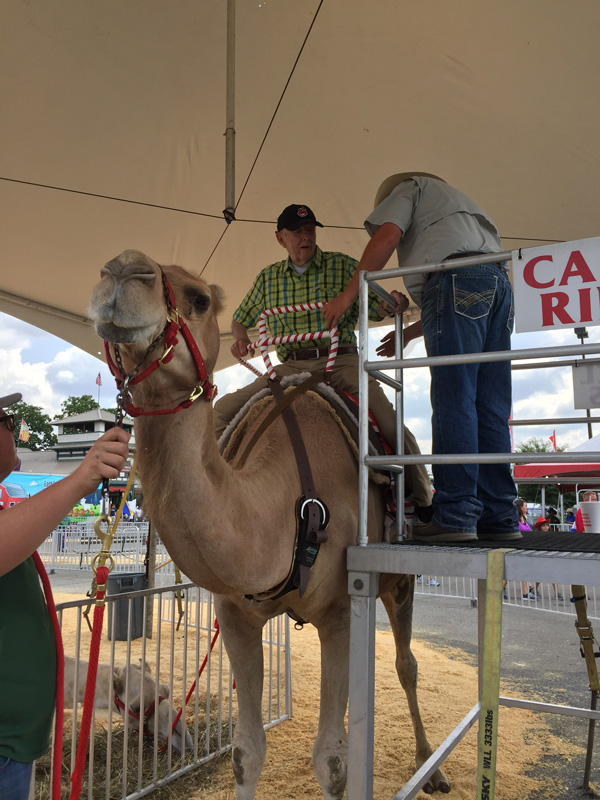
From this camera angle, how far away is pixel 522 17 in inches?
172

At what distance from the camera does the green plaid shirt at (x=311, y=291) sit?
358 cm

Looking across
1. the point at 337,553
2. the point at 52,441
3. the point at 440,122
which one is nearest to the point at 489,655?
the point at 337,553

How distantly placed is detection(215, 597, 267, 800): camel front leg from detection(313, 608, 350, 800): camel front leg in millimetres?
369

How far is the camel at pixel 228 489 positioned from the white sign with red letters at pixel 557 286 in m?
1.16

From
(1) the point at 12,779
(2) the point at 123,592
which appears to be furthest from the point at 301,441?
(2) the point at 123,592

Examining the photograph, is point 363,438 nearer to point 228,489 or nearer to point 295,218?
point 228,489

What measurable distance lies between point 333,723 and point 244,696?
508mm

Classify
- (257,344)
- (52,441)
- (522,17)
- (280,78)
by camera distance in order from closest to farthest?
1. (257,344)
2. (522,17)
3. (280,78)
4. (52,441)

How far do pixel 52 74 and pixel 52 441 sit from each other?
207 feet

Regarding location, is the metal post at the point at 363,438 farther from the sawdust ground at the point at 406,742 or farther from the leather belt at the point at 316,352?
the sawdust ground at the point at 406,742

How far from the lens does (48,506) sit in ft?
4.79

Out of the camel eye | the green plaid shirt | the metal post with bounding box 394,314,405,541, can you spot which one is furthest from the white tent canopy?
the camel eye

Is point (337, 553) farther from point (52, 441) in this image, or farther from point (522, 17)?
point (52, 441)

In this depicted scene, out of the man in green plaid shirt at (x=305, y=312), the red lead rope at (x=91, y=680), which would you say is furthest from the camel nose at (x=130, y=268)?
the man in green plaid shirt at (x=305, y=312)
